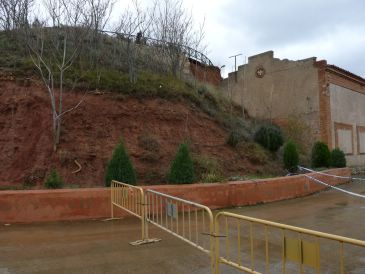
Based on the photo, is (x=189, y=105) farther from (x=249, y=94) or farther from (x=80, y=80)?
(x=249, y=94)

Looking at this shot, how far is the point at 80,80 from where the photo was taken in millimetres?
15664

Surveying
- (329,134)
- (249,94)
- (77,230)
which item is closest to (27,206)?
(77,230)

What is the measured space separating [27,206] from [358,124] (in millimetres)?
21898

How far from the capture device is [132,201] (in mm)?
8516

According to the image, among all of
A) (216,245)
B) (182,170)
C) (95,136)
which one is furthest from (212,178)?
(216,245)

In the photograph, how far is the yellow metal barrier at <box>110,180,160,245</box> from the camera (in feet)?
24.4

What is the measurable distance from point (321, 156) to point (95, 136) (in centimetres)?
1060

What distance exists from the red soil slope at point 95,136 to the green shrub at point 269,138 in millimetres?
1714

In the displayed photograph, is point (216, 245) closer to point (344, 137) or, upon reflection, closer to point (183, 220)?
point (183, 220)

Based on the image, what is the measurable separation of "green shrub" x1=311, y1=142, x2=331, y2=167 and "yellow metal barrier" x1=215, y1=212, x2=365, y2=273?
36.0 ft

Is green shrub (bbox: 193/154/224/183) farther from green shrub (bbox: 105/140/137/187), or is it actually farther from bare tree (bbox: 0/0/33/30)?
bare tree (bbox: 0/0/33/30)

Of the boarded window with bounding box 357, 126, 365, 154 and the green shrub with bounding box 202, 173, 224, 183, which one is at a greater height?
the boarded window with bounding box 357, 126, 365, 154

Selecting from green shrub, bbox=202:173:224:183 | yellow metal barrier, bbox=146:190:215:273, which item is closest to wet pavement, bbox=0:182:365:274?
yellow metal barrier, bbox=146:190:215:273

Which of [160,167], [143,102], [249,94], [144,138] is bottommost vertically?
[160,167]
